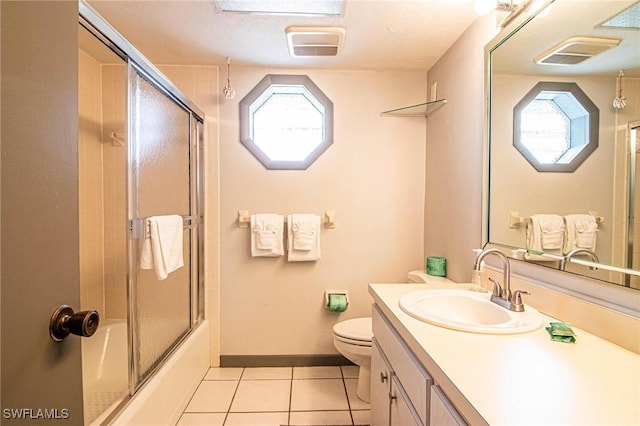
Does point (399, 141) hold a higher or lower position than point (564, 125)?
higher

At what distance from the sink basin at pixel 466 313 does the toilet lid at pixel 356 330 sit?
62 centimetres

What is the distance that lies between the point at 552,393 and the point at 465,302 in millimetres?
635

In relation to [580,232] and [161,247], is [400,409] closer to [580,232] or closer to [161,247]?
[580,232]

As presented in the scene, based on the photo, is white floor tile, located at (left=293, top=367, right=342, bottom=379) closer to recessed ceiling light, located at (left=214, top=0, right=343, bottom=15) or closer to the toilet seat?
the toilet seat

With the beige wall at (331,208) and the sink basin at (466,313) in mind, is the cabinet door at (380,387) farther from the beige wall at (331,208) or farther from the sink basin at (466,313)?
the beige wall at (331,208)

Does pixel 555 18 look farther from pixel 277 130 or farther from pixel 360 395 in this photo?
pixel 360 395

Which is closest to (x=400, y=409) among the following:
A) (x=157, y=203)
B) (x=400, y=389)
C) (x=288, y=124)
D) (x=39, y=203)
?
(x=400, y=389)

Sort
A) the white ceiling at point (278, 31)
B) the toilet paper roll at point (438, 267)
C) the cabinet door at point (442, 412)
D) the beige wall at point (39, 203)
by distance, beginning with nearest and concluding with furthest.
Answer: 1. the beige wall at point (39, 203)
2. the cabinet door at point (442, 412)
3. the white ceiling at point (278, 31)
4. the toilet paper roll at point (438, 267)

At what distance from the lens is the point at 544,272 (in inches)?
43.9

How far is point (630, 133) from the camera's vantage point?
81 cm

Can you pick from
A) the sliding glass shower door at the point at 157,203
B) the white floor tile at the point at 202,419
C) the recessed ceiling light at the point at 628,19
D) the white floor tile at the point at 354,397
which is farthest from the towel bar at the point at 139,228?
the recessed ceiling light at the point at 628,19

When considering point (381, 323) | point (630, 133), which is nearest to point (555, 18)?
point (630, 133)

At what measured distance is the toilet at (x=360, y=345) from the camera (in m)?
1.72

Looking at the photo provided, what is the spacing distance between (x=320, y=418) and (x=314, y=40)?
2.19m
